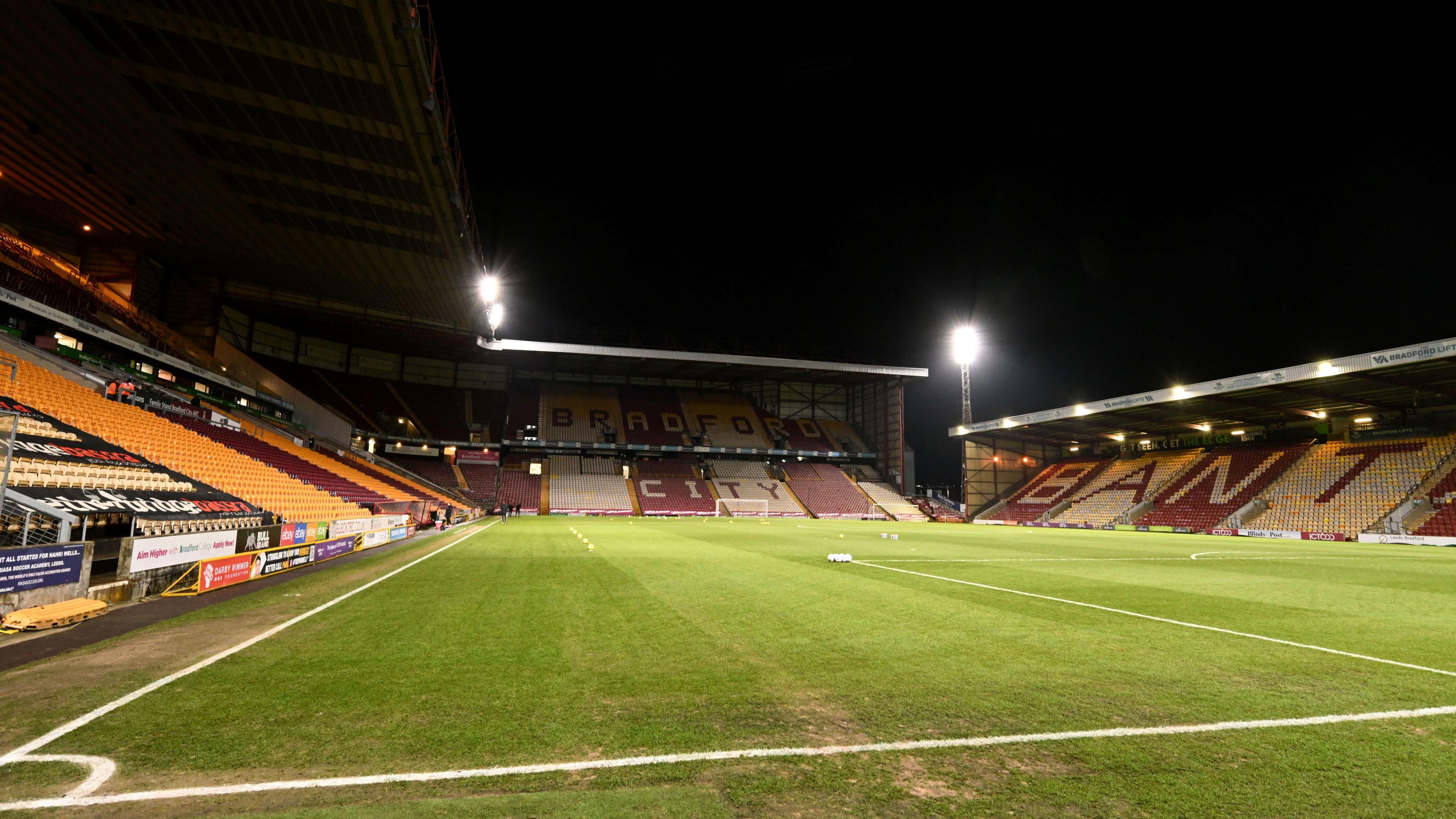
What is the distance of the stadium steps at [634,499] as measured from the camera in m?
46.2

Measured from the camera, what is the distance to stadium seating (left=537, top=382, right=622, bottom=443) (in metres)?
52.0

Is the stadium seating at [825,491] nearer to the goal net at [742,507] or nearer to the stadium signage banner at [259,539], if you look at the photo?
the goal net at [742,507]

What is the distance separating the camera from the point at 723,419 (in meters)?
57.1

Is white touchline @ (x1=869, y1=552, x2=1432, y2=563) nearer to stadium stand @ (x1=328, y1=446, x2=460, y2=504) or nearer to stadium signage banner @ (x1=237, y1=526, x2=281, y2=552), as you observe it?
stadium signage banner @ (x1=237, y1=526, x2=281, y2=552)

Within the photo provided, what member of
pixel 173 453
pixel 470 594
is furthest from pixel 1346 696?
pixel 173 453

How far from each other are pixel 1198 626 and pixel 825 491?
45168mm

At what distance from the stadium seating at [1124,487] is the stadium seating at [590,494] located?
107ft

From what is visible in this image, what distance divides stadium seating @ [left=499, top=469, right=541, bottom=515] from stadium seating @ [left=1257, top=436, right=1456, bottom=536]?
46.0 meters

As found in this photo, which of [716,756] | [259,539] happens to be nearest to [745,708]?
[716,756]

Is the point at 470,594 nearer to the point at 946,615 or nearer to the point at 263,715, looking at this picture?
the point at 263,715

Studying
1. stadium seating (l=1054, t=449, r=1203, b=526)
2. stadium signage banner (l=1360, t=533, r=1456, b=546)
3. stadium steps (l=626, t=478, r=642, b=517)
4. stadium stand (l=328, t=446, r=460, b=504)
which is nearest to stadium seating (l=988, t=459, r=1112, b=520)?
stadium seating (l=1054, t=449, r=1203, b=526)

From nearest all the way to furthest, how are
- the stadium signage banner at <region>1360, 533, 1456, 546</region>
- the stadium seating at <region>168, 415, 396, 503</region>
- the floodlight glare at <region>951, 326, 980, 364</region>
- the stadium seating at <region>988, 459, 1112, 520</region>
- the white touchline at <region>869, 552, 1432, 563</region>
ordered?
the white touchline at <region>869, 552, 1432, 563</region> → the stadium seating at <region>168, 415, 396, 503</region> → the stadium signage banner at <region>1360, 533, 1456, 546</region> → the floodlight glare at <region>951, 326, 980, 364</region> → the stadium seating at <region>988, 459, 1112, 520</region>

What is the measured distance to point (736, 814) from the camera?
2848mm

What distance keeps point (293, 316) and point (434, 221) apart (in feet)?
76.1
